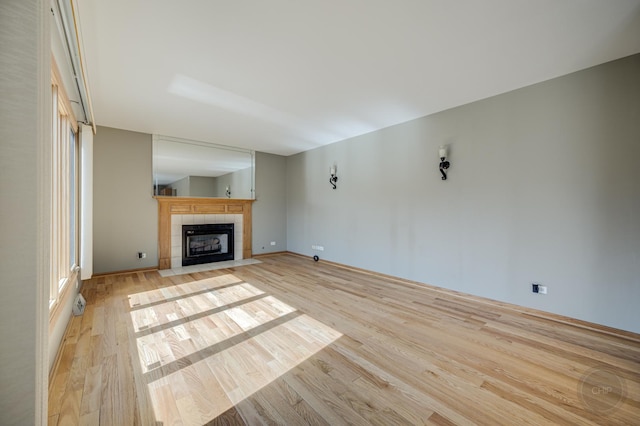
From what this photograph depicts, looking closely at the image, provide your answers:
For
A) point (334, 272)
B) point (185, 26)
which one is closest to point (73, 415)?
point (185, 26)

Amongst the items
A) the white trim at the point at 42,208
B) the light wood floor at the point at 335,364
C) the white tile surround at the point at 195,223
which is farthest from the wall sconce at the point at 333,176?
the white trim at the point at 42,208

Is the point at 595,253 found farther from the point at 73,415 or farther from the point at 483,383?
the point at 73,415

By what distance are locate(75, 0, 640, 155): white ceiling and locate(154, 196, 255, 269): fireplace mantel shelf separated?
1914 millimetres

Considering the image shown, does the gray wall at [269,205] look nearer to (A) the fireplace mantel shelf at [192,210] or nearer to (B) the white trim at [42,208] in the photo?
(A) the fireplace mantel shelf at [192,210]

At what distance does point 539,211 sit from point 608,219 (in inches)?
21.0

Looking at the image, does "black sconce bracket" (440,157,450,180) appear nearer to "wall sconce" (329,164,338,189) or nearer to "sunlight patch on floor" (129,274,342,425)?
"wall sconce" (329,164,338,189)

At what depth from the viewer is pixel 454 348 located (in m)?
2.21

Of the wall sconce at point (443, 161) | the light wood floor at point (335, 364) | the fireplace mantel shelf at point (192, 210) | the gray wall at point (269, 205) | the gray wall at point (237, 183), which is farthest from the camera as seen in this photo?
the gray wall at point (269, 205)

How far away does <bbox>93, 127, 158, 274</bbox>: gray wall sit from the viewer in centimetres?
440

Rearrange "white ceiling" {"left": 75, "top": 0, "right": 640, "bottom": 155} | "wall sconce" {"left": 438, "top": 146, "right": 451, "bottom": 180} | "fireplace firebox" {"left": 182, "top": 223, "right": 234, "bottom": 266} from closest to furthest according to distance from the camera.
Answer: "white ceiling" {"left": 75, "top": 0, "right": 640, "bottom": 155}
"wall sconce" {"left": 438, "top": 146, "right": 451, "bottom": 180}
"fireplace firebox" {"left": 182, "top": 223, "right": 234, "bottom": 266}

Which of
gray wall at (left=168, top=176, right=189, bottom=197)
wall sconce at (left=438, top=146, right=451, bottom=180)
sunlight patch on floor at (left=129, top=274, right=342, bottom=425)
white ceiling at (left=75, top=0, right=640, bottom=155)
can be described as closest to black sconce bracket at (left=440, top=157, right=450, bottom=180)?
wall sconce at (left=438, top=146, right=451, bottom=180)

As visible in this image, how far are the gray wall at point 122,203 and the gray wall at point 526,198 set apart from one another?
428 cm

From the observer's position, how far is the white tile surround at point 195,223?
5.12 metres

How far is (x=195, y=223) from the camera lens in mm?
5395
